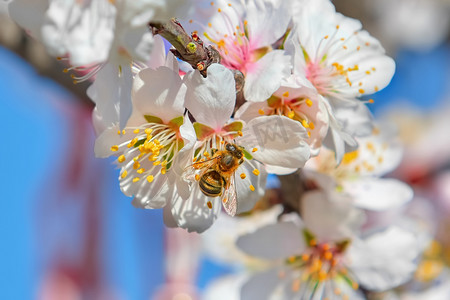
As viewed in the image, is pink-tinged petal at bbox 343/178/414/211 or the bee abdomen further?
pink-tinged petal at bbox 343/178/414/211

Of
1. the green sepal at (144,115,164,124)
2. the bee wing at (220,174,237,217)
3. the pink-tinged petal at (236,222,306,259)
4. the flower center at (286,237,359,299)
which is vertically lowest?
the flower center at (286,237,359,299)

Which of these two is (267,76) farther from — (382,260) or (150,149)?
(382,260)

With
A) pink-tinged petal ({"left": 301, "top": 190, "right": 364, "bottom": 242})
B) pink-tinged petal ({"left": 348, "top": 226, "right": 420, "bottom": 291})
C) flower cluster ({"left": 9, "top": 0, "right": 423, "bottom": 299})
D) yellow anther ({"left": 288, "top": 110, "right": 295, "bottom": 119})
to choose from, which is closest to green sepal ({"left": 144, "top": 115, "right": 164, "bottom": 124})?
flower cluster ({"left": 9, "top": 0, "right": 423, "bottom": 299})

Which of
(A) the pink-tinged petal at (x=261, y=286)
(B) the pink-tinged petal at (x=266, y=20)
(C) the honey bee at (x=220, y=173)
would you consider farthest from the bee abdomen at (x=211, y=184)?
(A) the pink-tinged petal at (x=261, y=286)

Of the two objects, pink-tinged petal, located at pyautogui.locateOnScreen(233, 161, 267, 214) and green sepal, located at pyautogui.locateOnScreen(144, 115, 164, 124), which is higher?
green sepal, located at pyautogui.locateOnScreen(144, 115, 164, 124)

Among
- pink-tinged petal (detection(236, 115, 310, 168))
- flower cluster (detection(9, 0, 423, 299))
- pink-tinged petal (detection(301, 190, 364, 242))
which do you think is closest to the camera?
flower cluster (detection(9, 0, 423, 299))

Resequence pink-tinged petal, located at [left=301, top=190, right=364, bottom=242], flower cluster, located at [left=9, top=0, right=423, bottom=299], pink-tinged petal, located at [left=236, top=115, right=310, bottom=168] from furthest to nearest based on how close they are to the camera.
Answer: pink-tinged petal, located at [left=301, top=190, right=364, bottom=242]
pink-tinged petal, located at [left=236, top=115, right=310, bottom=168]
flower cluster, located at [left=9, top=0, right=423, bottom=299]

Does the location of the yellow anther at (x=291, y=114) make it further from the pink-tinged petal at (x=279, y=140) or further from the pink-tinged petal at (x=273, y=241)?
the pink-tinged petal at (x=273, y=241)

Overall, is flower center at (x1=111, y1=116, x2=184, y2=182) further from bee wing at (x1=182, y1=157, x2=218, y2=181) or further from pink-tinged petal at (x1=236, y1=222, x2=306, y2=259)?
pink-tinged petal at (x1=236, y1=222, x2=306, y2=259)

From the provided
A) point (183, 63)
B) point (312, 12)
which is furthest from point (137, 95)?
point (312, 12)
